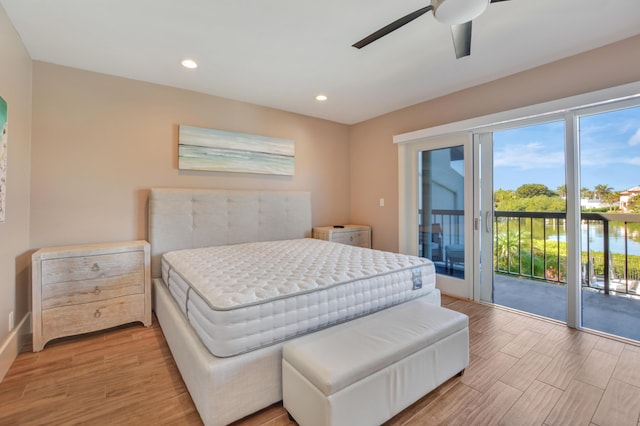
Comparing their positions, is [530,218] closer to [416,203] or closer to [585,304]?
[585,304]

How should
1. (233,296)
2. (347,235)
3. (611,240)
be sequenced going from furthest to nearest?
(347,235) → (611,240) → (233,296)

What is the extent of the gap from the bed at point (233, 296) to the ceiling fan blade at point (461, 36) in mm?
1629

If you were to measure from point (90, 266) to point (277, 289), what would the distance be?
6.16 ft

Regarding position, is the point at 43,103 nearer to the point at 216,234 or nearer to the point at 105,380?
the point at 216,234

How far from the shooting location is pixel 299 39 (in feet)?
7.44

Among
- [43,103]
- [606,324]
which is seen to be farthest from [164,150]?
[606,324]

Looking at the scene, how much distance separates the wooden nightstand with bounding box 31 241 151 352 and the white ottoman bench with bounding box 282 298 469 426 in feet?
6.15

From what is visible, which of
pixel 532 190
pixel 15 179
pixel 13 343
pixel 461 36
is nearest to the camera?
pixel 461 36

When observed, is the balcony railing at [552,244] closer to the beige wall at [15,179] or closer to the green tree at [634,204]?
the green tree at [634,204]

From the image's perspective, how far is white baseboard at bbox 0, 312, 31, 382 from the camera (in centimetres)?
189

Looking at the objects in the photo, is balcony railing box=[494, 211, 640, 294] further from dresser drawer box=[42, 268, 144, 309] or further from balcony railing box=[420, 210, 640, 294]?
dresser drawer box=[42, 268, 144, 309]

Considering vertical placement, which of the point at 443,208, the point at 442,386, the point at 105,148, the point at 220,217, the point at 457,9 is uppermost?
the point at 457,9

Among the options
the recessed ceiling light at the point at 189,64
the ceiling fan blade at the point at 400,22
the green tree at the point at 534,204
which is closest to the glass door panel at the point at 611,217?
the green tree at the point at 534,204

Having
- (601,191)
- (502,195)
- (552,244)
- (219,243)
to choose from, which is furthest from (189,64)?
(552,244)
